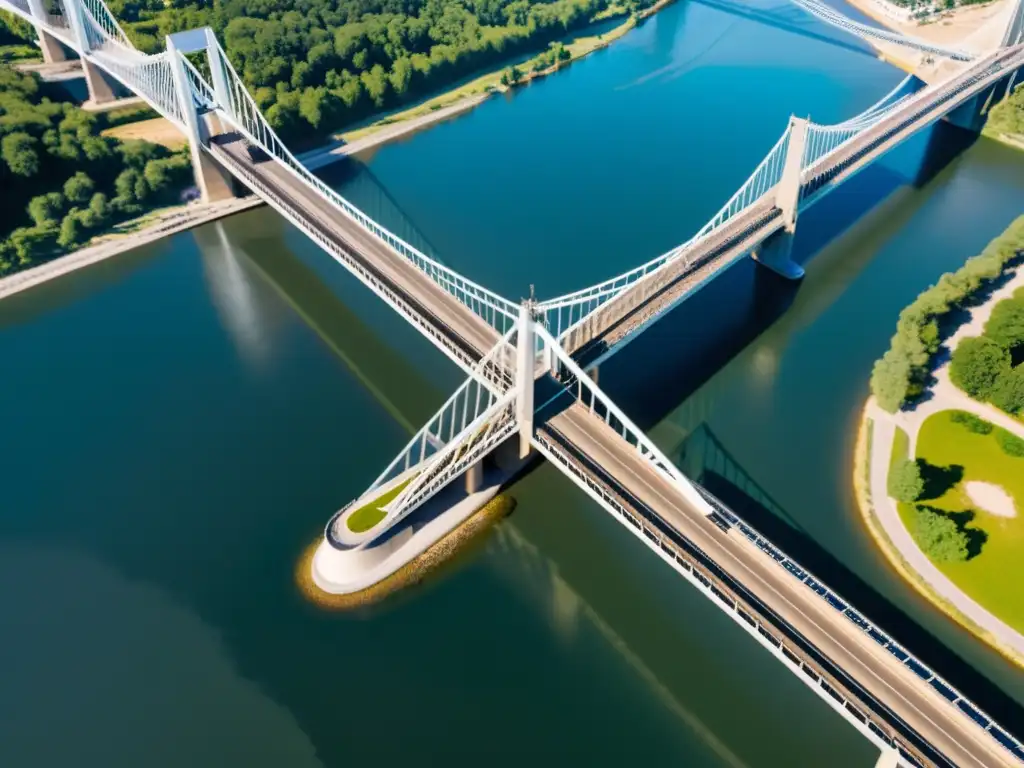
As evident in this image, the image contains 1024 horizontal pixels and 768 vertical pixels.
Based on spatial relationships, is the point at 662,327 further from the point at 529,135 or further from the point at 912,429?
the point at 529,135

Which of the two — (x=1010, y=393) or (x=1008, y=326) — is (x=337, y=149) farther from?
(x=1010, y=393)

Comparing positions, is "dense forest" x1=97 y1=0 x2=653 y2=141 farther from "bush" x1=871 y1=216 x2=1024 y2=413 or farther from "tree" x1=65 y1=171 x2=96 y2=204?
"bush" x1=871 y1=216 x2=1024 y2=413

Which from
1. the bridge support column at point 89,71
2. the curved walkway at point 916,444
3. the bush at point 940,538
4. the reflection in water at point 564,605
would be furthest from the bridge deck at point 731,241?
the bridge support column at point 89,71

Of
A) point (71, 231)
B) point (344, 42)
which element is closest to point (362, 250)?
point (71, 231)

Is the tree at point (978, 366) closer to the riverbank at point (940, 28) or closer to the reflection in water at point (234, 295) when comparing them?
the reflection in water at point (234, 295)

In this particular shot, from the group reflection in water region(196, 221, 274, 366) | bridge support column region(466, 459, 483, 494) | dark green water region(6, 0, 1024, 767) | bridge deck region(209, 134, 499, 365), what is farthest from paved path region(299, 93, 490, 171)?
bridge support column region(466, 459, 483, 494)
